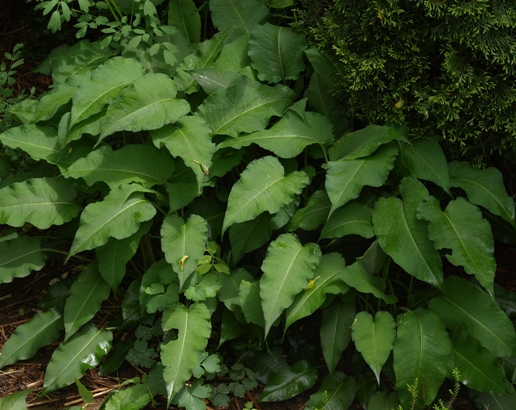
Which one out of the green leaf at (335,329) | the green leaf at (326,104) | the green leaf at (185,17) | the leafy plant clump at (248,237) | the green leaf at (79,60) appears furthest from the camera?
the green leaf at (185,17)

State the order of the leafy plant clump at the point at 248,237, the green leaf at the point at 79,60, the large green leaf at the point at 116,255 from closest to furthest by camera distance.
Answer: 1. the leafy plant clump at the point at 248,237
2. the large green leaf at the point at 116,255
3. the green leaf at the point at 79,60

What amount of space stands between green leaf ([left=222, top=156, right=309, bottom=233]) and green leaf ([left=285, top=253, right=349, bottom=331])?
354 millimetres

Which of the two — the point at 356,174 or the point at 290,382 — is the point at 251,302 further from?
the point at 356,174

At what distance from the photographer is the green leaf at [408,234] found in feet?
8.95

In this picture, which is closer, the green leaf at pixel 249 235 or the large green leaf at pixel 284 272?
the large green leaf at pixel 284 272

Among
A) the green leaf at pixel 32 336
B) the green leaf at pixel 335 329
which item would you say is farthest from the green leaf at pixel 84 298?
the green leaf at pixel 335 329

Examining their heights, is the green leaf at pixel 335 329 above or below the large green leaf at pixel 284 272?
below

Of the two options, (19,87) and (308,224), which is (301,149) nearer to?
(308,224)

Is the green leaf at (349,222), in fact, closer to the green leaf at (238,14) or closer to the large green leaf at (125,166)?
the large green leaf at (125,166)

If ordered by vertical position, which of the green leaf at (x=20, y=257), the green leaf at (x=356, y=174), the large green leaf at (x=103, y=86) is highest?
the large green leaf at (x=103, y=86)

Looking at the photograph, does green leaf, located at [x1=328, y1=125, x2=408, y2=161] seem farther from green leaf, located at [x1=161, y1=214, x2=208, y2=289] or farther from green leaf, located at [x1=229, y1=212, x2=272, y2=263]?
green leaf, located at [x1=161, y1=214, x2=208, y2=289]

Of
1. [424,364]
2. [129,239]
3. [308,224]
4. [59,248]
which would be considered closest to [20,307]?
[59,248]

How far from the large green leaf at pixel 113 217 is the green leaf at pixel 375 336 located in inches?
42.0

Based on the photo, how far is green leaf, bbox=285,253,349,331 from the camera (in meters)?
2.79
